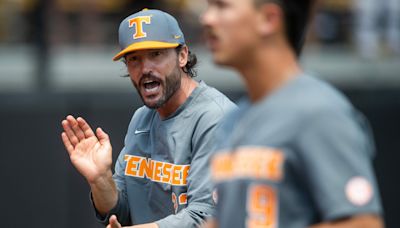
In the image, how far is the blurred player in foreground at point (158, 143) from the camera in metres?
4.23

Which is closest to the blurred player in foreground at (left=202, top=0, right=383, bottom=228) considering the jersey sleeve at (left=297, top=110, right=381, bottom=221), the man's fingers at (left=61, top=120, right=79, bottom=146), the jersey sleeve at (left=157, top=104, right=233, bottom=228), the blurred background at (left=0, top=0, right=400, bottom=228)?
the jersey sleeve at (left=297, top=110, right=381, bottom=221)

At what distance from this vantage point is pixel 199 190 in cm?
428

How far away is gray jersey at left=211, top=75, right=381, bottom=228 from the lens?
8.38ft

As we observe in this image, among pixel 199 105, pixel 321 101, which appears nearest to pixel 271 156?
pixel 321 101

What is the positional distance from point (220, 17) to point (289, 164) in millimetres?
528

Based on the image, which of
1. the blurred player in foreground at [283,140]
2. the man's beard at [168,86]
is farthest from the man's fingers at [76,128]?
the blurred player in foreground at [283,140]

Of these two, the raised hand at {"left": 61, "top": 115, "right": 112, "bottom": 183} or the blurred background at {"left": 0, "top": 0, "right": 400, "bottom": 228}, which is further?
the blurred background at {"left": 0, "top": 0, "right": 400, "bottom": 228}

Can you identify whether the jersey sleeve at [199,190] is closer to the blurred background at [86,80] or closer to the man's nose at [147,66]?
the man's nose at [147,66]

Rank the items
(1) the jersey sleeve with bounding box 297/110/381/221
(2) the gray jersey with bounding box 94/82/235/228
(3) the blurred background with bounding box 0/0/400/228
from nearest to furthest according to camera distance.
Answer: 1. (1) the jersey sleeve with bounding box 297/110/381/221
2. (2) the gray jersey with bounding box 94/82/235/228
3. (3) the blurred background with bounding box 0/0/400/228

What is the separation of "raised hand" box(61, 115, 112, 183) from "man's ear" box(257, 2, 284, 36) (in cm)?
162

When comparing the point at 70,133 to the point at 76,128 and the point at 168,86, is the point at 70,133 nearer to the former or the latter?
the point at 76,128

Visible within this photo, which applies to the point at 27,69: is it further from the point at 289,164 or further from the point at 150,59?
the point at 289,164

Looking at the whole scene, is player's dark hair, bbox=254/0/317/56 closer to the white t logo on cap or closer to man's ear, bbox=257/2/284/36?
man's ear, bbox=257/2/284/36

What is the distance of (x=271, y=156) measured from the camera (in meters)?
2.63
